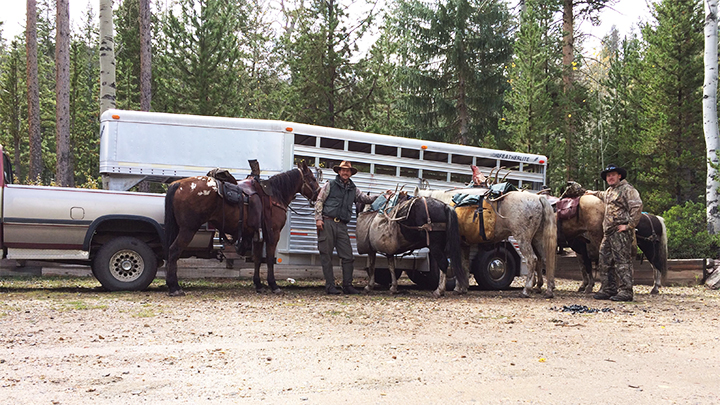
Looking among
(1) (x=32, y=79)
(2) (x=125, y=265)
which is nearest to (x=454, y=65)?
(1) (x=32, y=79)

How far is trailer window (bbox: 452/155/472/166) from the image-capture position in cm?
1328

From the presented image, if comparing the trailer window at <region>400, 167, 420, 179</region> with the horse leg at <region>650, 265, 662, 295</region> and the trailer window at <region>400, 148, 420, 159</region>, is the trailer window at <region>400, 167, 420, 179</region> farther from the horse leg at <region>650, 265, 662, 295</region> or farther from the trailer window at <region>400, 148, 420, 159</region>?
the horse leg at <region>650, 265, 662, 295</region>

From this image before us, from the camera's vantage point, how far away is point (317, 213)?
419 inches

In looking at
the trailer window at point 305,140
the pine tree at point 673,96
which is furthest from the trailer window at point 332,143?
the pine tree at point 673,96

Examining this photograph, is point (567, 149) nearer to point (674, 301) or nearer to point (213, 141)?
point (674, 301)

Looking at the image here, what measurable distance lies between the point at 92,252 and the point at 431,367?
273 inches

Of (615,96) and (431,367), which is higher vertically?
(615,96)

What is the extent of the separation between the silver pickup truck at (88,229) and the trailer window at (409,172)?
15.9 feet

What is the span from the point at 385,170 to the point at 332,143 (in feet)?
4.37

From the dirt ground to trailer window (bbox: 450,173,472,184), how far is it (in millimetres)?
4515

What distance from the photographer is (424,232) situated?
415 inches

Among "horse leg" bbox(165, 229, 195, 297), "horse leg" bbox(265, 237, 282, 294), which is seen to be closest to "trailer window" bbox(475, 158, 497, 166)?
"horse leg" bbox(265, 237, 282, 294)

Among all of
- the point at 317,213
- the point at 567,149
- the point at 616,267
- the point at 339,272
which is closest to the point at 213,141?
the point at 317,213

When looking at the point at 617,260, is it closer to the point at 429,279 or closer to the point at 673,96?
the point at 429,279
